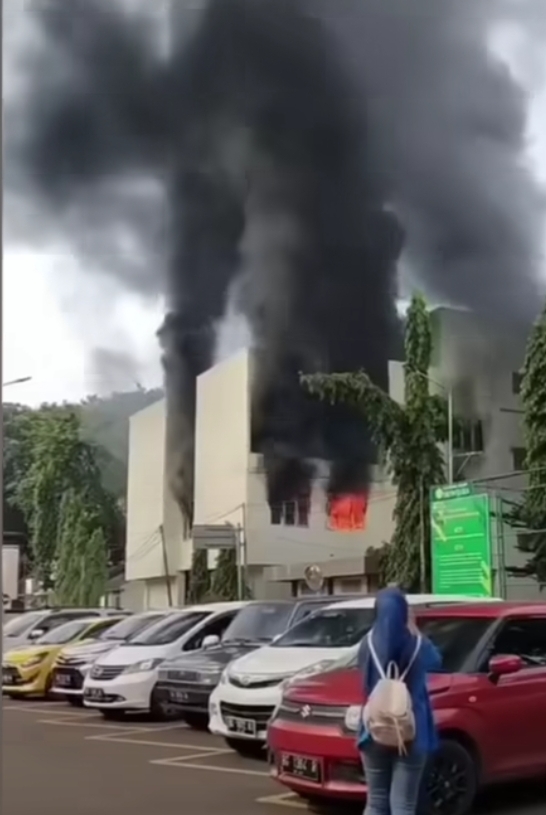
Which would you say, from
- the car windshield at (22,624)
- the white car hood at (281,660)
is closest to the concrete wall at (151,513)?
the car windshield at (22,624)

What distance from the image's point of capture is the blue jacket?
4.90 m

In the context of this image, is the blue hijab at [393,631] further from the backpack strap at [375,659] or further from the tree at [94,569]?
the tree at [94,569]

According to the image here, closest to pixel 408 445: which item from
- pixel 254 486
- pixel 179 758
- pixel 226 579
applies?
pixel 226 579

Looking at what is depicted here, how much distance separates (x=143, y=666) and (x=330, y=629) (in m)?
3.51

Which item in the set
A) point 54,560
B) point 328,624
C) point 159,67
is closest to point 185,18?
point 159,67

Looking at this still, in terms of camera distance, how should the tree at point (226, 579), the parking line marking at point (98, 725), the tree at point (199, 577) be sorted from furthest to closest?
1. the tree at point (199, 577)
2. the tree at point (226, 579)
3. the parking line marking at point (98, 725)

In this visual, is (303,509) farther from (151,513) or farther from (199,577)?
(151,513)

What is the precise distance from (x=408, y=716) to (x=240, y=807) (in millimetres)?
3118

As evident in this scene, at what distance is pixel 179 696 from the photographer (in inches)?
463

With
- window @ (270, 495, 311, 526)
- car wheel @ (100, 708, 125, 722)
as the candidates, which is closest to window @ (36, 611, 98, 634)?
car wheel @ (100, 708, 125, 722)

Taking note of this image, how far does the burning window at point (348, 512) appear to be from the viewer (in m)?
35.8

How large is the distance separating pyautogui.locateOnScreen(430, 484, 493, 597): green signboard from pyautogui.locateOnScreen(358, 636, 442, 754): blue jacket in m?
15.1

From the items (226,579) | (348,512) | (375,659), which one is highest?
(348,512)

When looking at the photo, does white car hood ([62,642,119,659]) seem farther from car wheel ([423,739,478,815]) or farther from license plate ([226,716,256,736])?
car wheel ([423,739,478,815])
